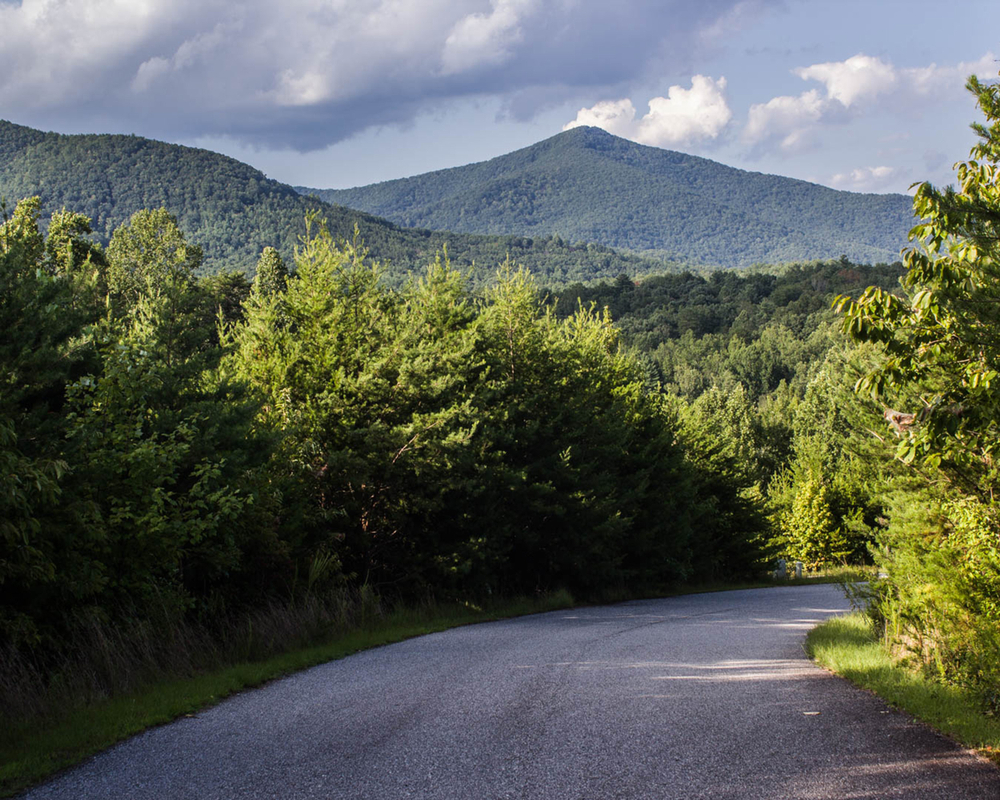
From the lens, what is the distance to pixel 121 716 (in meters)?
6.99

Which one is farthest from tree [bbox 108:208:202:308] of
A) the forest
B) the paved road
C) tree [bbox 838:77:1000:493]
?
tree [bbox 838:77:1000:493]

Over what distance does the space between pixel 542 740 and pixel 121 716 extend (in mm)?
3600

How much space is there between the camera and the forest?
21.6 ft

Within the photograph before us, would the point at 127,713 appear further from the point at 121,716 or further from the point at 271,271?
the point at 271,271

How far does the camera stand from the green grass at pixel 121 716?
5750 millimetres

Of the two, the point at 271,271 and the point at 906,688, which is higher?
the point at 271,271

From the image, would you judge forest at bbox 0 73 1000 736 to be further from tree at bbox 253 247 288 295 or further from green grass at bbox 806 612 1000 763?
tree at bbox 253 247 288 295

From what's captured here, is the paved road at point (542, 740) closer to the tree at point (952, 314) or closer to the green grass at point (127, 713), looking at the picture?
the green grass at point (127, 713)

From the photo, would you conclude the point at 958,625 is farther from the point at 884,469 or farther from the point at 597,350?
the point at 597,350

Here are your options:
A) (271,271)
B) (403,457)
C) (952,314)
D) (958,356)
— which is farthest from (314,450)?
(271,271)

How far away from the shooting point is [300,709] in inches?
291

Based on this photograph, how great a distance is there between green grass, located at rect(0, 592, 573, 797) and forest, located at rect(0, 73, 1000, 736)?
56cm

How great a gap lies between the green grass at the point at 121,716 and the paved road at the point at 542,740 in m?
0.20

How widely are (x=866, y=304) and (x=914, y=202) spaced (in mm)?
815
